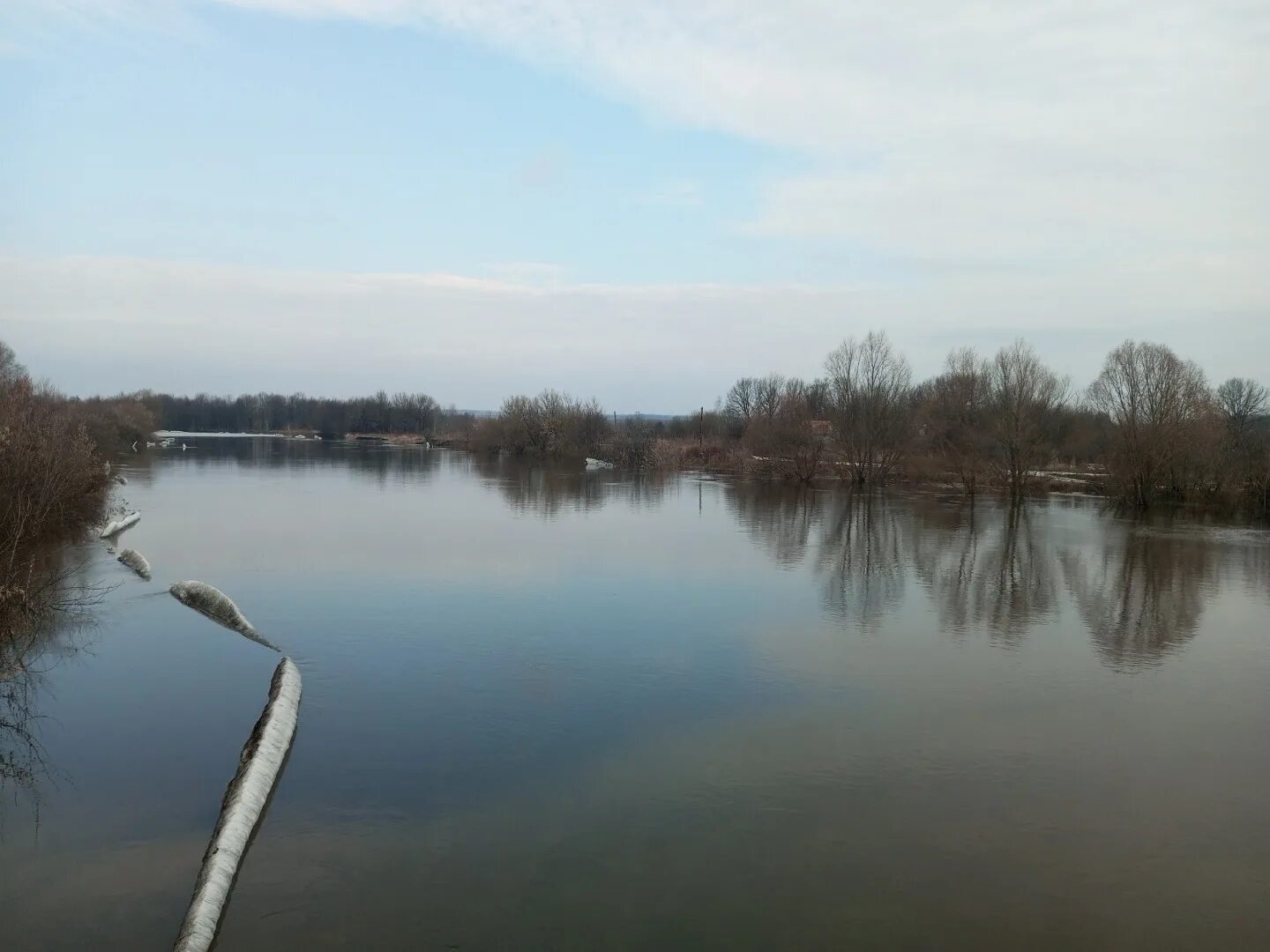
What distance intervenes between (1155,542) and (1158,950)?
18.3 meters

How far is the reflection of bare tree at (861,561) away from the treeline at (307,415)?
71589 millimetres

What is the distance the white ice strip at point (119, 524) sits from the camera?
1792cm

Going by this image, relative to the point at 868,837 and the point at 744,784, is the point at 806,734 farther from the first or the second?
the point at 868,837

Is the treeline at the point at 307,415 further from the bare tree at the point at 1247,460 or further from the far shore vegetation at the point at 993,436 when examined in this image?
the bare tree at the point at 1247,460

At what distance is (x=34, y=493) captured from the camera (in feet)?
42.4

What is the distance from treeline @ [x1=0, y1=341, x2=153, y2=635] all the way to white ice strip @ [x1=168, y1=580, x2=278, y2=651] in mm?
1599

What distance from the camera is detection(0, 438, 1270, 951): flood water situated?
5.24 metres

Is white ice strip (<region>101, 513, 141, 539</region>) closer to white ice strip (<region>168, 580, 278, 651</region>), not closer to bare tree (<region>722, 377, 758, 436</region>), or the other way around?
white ice strip (<region>168, 580, 278, 651</region>)

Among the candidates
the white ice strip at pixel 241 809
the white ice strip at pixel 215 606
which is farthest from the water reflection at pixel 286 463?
the white ice strip at pixel 241 809

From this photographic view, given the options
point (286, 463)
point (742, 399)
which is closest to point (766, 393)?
point (742, 399)

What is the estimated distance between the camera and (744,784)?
695 cm

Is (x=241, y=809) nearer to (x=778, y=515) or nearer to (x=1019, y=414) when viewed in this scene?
(x=778, y=515)

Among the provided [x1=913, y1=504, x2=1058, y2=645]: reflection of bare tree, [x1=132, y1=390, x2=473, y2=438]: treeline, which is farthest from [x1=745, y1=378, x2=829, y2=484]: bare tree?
[x1=132, y1=390, x2=473, y2=438]: treeline

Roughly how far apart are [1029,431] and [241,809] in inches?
1265
